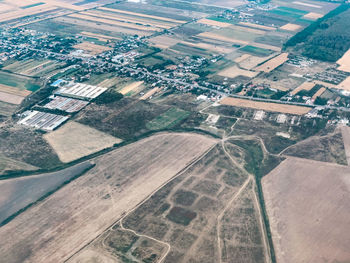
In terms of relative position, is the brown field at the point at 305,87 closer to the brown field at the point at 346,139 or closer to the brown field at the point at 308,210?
the brown field at the point at 346,139

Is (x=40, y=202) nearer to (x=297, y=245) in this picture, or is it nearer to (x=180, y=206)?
(x=180, y=206)

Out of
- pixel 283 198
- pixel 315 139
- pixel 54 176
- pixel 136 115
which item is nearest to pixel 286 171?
pixel 283 198

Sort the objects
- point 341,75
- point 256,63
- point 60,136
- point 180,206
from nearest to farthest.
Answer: point 180,206 → point 60,136 → point 341,75 → point 256,63

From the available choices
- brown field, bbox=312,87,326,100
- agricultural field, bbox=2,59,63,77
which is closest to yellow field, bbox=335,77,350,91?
brown field, bbox=312,87,326,100

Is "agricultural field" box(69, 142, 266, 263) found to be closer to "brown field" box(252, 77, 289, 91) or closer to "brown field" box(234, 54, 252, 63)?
"brown field" box(252, 77, 289, 91)

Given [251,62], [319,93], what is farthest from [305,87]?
[251,62]
